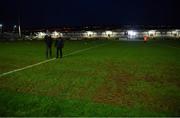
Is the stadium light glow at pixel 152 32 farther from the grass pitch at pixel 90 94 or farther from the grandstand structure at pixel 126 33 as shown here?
the grass pitch at pixel 90 94

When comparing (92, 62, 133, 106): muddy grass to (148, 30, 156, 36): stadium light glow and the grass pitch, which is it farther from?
(148, 30, 156, 36): stadium light glow

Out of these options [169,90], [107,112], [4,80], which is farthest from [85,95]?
[4,80]

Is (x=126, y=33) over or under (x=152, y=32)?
under

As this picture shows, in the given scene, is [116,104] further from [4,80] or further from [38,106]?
[4,80]

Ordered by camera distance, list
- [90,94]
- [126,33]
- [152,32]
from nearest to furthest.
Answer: [90,94]
[126,33]
[152,32]

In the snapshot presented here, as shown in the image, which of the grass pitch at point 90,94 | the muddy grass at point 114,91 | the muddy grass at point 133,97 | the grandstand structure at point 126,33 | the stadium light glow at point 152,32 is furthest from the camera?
the stadium light glow at point 152,32

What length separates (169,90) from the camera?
8.95 metres

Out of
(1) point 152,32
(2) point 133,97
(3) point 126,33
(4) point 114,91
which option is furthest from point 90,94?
(1) point 152,32

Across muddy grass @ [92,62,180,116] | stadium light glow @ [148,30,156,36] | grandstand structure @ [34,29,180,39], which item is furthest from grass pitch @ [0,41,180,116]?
stadium light glow @ [148,30,156,36]

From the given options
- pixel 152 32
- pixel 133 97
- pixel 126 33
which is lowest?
pixel 133 97

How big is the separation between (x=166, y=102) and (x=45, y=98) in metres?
3.97

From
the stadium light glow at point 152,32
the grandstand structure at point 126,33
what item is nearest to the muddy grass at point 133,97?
the grandstand structure at point 126,33

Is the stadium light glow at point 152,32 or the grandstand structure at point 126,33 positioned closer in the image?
the grandstand structure at point 126,33

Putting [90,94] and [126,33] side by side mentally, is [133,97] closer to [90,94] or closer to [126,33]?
[90,94]
